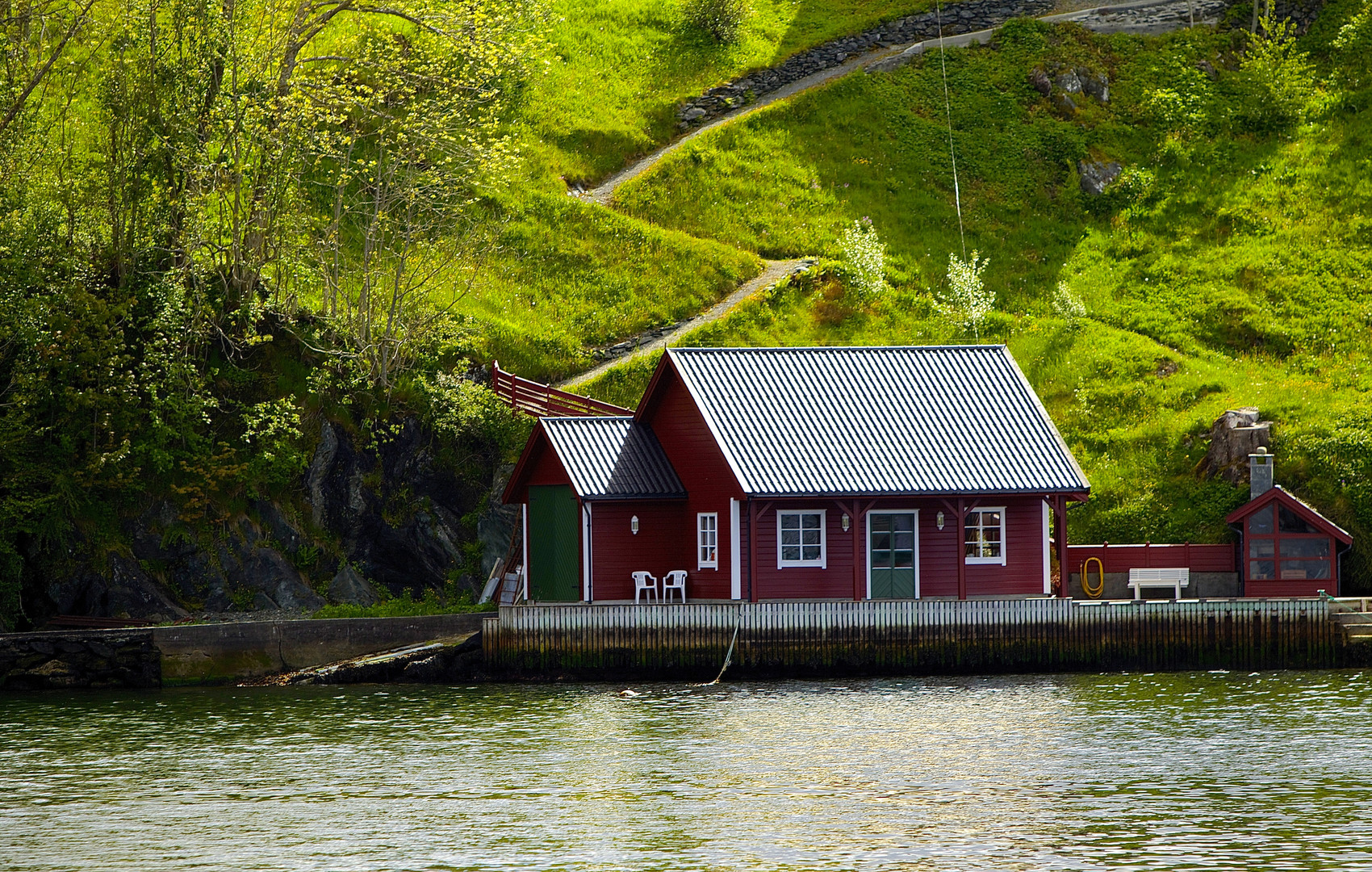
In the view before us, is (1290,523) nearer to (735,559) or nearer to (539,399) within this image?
(735,559)

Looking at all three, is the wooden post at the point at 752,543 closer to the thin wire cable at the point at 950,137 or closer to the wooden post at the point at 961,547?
the wooden post at the point at 961,547

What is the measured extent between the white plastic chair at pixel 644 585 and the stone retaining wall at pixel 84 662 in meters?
10.1

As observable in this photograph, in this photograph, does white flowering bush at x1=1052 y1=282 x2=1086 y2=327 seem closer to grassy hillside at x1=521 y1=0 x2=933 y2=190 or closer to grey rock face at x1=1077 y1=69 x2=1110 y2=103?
grey rock face at x1=1077 y1=69 x2=1110 y2=103

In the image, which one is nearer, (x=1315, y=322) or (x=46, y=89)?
(x=46, y=89)

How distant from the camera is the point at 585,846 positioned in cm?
1905

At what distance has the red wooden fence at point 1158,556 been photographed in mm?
36656

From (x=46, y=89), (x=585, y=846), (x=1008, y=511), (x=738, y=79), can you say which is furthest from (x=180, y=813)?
(x=738, y=79)

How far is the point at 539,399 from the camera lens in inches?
1706

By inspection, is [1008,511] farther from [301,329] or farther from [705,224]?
[705,224]

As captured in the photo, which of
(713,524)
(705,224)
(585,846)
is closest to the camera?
(585,846)

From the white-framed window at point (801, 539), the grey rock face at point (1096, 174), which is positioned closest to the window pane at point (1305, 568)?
the white-framed window at point (801, 539)

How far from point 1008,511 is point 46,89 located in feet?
89.8

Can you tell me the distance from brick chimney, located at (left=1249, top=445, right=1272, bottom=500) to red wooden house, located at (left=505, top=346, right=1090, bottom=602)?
637 centimetres

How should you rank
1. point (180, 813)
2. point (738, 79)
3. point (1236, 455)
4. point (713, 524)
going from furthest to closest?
point (738, 79) → point (1236, 455) → point (713, 524) → point (180, 813)
